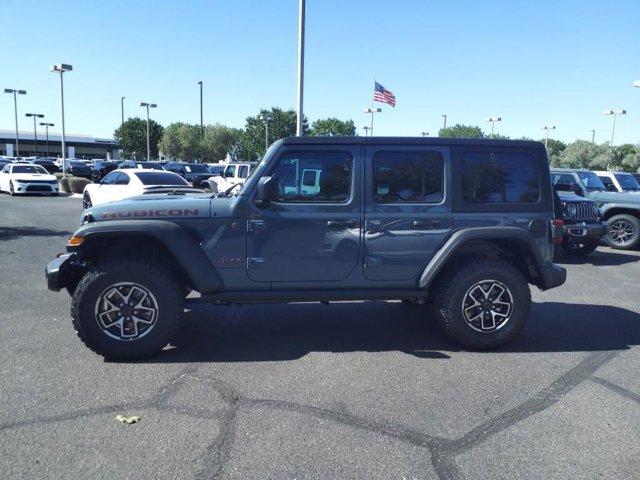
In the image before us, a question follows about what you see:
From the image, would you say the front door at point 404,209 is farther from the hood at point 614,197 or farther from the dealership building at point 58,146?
the dealership building at point 58,146

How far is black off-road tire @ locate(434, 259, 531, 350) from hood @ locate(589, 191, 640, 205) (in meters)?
8.81

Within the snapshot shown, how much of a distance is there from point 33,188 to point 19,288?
19.0 metres

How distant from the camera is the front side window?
4867mm

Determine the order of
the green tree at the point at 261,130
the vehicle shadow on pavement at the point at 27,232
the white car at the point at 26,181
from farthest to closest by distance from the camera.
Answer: the green tree at the point at 261,130, the white car at the point at 26,181, the vehicle shadow on pavement at the point at 27,232

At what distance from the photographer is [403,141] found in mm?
5020

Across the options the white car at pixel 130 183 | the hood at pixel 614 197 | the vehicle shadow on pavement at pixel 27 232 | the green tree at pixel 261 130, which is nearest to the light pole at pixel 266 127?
the green tree at pixel 261 130

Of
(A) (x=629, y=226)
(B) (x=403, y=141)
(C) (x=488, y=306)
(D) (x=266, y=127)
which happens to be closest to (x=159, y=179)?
(B) (x=403, y=141)

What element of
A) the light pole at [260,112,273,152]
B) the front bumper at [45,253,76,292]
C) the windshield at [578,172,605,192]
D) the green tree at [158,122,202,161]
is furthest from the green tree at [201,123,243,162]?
the front bumper at [45,253,76,292]

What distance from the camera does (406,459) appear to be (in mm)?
3201

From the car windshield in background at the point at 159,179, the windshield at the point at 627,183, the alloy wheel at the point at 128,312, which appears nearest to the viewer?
the alloy wheel at the point at 128,312

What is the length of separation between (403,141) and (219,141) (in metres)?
75.8

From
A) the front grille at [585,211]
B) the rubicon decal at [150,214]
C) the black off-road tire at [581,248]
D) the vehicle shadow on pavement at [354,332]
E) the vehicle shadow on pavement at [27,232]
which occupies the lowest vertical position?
the vehicle shadow on pavement at [354,332]

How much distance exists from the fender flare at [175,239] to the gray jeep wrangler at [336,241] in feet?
0.04

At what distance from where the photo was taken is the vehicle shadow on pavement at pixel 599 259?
1072 centimetres
